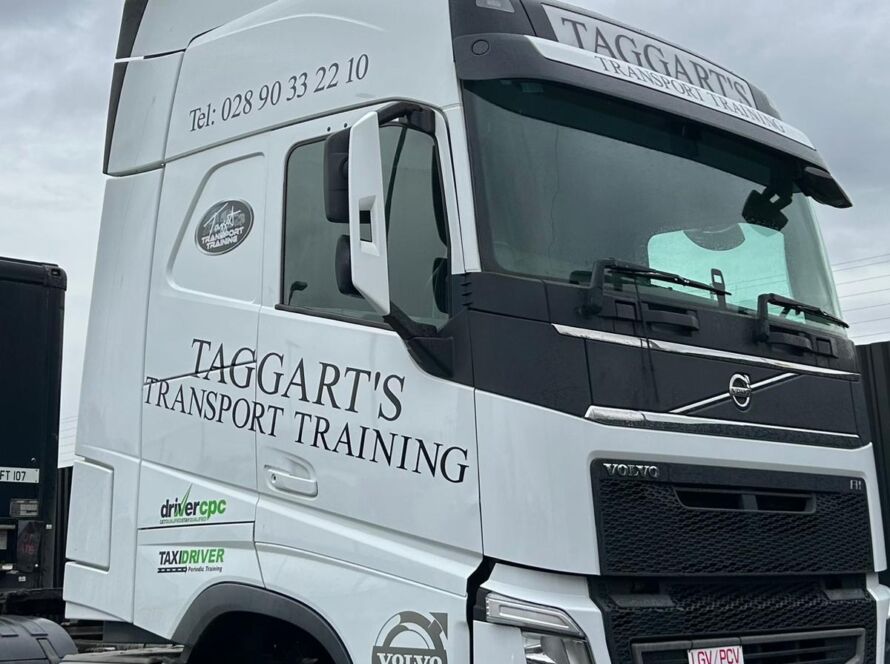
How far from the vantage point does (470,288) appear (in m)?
3.64

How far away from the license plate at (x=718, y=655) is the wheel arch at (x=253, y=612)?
1.11m

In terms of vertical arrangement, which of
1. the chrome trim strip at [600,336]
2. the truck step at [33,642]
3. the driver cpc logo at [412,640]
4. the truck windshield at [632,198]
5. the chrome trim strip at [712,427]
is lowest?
the driver cpc logo at [412,640]

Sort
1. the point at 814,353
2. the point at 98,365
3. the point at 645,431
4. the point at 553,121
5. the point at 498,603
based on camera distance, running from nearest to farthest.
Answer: the point at 498,603
the point at 645,431
the point at 553,121
the point at 814,353
the point at 98,365

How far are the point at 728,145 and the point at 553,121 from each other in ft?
2.97

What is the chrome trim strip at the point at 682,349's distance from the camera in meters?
3.67

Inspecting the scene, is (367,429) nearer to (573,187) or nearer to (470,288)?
(470,288)

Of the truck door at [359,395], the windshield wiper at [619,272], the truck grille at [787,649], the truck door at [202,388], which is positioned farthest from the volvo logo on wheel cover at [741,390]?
the truck door at [202,388]

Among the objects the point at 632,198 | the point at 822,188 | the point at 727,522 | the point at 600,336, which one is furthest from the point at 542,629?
the point at 822,188

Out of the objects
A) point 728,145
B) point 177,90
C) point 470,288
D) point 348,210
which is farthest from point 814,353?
point 177,90

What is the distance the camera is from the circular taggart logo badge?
4434 millimetres

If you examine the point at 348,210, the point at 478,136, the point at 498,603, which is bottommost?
the point at 498,603

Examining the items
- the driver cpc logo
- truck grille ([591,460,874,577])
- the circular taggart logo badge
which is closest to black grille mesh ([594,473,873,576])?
truck grille ([591,460,874,577])

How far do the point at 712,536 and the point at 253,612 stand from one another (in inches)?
63.1

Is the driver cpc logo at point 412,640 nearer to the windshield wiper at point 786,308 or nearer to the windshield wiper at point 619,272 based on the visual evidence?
the windshield wiper at point 619,272
